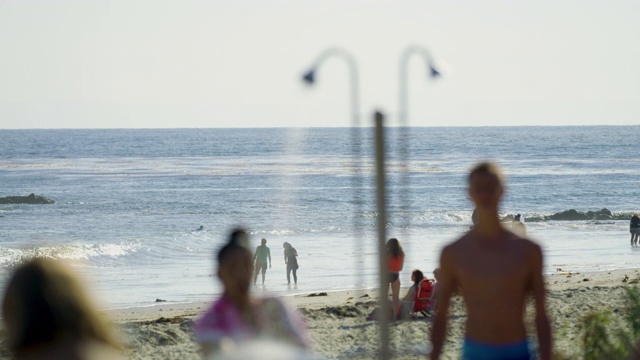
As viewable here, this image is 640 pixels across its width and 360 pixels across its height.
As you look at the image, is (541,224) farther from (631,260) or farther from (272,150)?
(272,150)

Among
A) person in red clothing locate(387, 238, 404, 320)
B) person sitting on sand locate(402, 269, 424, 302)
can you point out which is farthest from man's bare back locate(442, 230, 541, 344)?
person sitting on sand locate(402, 269, 424, 302)

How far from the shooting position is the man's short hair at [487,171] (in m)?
4.47

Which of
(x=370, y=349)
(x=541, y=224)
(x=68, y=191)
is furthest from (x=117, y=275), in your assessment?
(x=68, y=191)

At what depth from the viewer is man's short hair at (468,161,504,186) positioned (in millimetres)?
4469

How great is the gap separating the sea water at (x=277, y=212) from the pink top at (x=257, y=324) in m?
0.44

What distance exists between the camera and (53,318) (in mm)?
2092

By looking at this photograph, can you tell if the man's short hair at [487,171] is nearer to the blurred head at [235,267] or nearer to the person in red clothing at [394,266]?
the blurred head at [235,267]

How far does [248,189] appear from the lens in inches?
2250

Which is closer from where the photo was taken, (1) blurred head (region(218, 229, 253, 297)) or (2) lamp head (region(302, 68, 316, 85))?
(1) blurred head (region(218, 229, 253, 297))

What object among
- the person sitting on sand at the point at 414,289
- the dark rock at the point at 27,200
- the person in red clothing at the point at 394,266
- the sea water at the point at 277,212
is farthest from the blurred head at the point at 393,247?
the dark rock at the point at 27,200

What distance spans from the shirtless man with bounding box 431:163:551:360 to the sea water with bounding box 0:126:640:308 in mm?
1675

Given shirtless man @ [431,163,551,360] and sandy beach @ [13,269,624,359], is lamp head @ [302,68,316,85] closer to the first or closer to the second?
sandy beach @ [13,269,624,359]

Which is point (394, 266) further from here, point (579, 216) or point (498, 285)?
point (579, 216)

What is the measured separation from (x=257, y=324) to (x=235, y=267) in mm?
254
